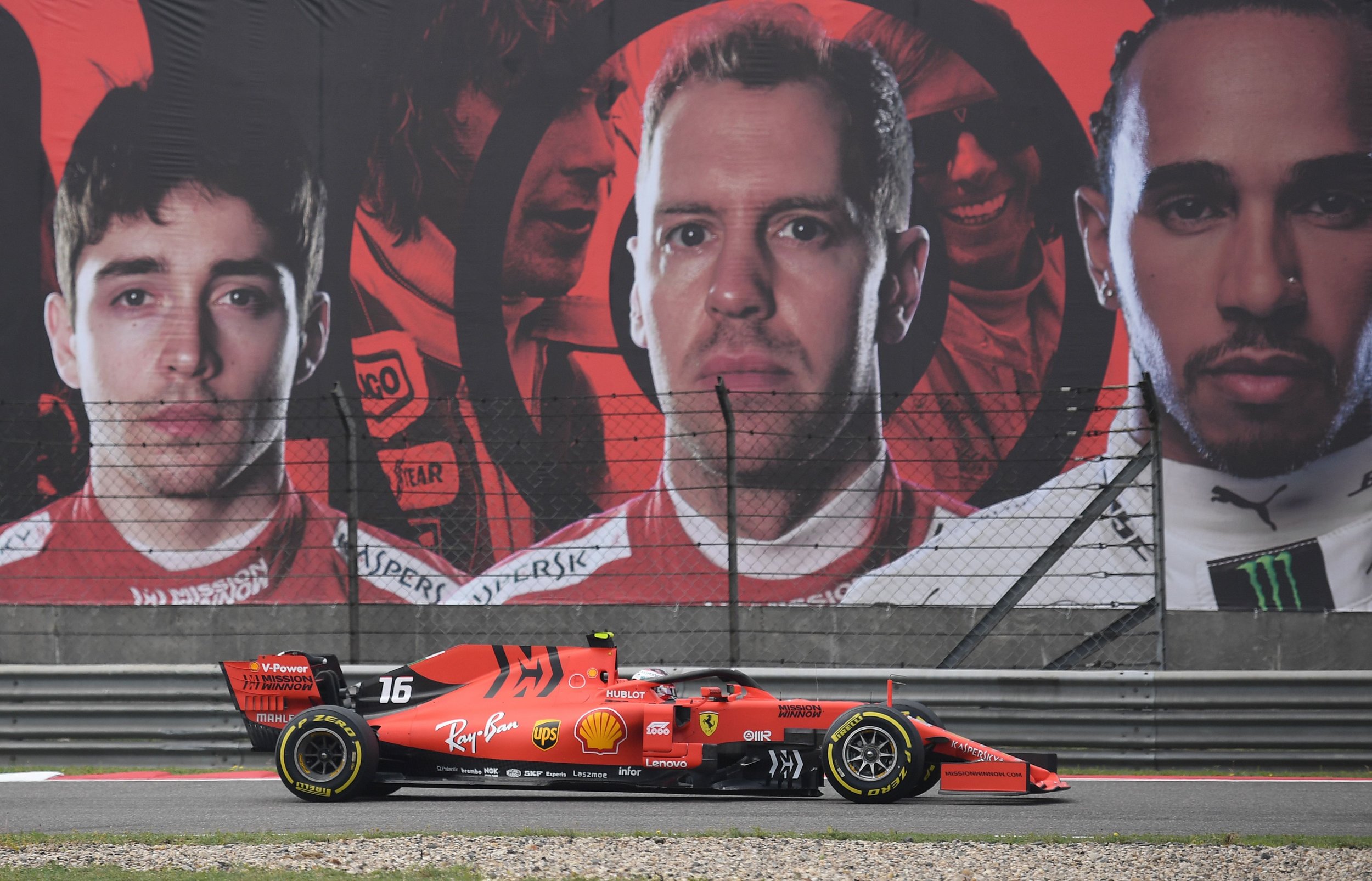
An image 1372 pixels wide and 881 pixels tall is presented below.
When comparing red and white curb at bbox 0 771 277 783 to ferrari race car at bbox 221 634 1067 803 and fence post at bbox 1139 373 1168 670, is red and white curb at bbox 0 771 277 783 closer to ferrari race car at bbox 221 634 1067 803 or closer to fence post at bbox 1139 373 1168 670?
ferrari race car at bbox 221 634 1067 803

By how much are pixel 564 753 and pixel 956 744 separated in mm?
1942

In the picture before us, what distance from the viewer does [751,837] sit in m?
6.11

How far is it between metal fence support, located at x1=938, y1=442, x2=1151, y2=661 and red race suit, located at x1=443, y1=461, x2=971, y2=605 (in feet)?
9.18

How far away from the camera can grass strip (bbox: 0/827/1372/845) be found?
19.6 feet

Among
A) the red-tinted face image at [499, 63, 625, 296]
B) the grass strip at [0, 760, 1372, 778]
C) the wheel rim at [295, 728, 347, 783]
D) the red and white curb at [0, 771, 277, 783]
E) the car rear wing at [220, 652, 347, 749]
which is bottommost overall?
the red and white curb at [0, 771, 277, 783]

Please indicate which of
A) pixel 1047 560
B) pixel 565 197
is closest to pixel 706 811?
pixel 1047 560

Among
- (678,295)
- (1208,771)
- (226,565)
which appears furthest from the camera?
(226,565)

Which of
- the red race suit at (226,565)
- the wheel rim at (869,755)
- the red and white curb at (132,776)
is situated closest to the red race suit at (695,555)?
the red race suit at (226,565)

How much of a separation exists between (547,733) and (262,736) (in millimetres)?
1610

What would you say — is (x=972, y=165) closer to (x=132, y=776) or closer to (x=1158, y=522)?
(x=1158, y=522)

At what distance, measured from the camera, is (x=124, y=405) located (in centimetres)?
1432

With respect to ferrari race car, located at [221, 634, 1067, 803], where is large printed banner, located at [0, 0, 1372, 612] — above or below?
above

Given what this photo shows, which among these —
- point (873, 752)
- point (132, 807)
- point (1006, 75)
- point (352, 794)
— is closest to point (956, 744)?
point (873, 752)

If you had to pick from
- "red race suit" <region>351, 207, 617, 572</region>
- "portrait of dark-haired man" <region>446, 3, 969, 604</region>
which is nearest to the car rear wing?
"portrait of dark-haired man" <region>446, 3, 969, 604</region>
